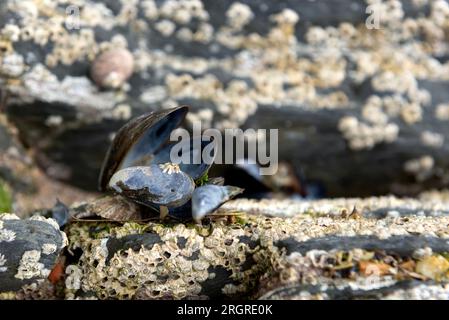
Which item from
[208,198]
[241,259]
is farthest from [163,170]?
[241,259]

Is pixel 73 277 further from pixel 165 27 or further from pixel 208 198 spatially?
pixel 165 27

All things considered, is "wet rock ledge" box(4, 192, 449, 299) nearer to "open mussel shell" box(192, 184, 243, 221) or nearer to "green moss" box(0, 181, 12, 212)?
"open mussel shell" box(192, 184, 243, 221)

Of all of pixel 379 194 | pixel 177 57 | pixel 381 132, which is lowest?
pixel 379 194

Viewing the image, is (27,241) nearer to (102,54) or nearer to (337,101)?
(102,54)

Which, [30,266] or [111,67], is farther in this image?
[111,67]

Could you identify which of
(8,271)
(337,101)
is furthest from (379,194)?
(8,271)

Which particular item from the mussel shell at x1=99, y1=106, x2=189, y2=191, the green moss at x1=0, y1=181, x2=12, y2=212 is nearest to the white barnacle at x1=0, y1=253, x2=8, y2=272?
the mussel shell at x1=99, y1=106, x2=189, y2=191
